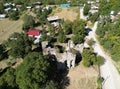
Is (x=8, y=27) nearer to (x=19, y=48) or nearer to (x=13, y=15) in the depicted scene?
(x=13, y=15)

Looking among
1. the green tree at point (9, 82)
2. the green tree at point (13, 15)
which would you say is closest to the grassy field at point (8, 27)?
the green tree at point (13, 15)

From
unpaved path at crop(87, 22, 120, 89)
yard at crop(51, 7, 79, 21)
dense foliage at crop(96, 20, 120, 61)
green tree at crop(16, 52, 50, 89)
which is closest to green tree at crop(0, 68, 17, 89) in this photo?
green tree at crop(16, 52, 50, 89)

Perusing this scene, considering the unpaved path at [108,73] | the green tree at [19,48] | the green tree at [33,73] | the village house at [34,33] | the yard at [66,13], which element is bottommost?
the yard at [66,13]

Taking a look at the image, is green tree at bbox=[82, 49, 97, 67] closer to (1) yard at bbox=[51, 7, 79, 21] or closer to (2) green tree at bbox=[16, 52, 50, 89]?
(2) green tree at bbox=[16, 52, 50, 89]

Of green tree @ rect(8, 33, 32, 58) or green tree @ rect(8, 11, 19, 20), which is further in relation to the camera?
green tree @ rect(8, 11, 19, 20)

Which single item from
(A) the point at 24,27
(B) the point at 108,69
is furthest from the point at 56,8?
(B) the point at 108,69

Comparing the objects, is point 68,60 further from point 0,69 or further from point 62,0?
point 62,0

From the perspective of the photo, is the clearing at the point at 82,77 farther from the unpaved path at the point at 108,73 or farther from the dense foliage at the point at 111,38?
the dense foliage at the point at 111,38
